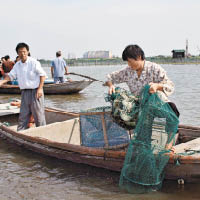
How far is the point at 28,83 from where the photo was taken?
5996mm

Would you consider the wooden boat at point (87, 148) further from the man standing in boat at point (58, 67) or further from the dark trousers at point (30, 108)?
the man standing in boat at point (58, 67)

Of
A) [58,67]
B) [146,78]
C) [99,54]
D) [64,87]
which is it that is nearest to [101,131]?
[146,78]

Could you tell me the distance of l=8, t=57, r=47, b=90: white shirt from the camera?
233 inches

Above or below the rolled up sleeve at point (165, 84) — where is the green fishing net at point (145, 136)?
below


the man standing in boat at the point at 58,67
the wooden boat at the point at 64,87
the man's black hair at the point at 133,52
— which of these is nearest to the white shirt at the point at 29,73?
the man's black hair at the point at 133,52

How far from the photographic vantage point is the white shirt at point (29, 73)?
5926mm

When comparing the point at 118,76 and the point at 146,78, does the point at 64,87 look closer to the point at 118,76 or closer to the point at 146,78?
the point at 118,76

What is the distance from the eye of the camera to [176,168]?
420cm

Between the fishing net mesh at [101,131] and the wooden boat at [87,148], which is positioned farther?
the fishing net mesh at [101,131]

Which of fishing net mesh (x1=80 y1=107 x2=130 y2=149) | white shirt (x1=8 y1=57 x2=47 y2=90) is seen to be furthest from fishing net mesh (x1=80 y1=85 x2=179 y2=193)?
white shirt (x1=8 y1=57 x2=47 y2=90)

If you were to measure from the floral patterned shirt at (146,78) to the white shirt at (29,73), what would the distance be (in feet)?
5.68

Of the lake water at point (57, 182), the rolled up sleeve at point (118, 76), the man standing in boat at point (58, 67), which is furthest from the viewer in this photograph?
the man standing in boat at point (58, 67)

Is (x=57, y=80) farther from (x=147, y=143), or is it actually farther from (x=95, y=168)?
(x=147, y=143)

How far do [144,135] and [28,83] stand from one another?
8.54ft
